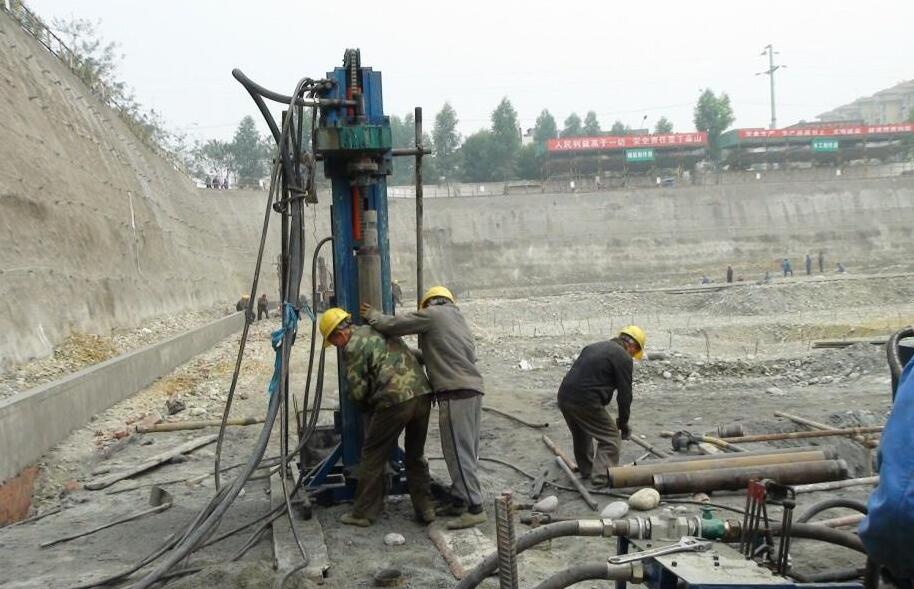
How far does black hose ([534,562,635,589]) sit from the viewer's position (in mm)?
2881

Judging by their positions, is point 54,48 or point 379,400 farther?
point 54,48

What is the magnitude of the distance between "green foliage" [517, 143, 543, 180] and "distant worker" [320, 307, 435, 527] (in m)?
63.6

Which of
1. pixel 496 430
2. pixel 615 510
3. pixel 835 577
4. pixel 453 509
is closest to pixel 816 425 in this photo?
pixel 496 430

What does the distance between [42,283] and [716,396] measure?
11.8 metres

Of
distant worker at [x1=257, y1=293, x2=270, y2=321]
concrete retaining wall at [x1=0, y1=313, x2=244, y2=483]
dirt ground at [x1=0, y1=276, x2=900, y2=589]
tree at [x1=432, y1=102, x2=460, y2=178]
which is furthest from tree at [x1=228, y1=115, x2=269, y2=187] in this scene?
concrete retaining wall at [x1=0, y1=313, x2=244, y2=483]

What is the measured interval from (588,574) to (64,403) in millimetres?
7590

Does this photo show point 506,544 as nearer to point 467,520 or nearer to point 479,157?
point 467,520

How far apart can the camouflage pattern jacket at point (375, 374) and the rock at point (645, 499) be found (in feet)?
6.17

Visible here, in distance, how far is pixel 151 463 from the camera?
26.2 ft

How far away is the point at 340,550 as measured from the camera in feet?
17.4

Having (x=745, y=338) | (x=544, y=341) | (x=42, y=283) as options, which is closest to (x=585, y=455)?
(x=42, y=283)

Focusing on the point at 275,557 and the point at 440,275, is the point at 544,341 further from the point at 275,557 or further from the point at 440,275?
the point at 440,275

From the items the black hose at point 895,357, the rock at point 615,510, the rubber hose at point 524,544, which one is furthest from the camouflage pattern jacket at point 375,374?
the black hose at point 895,357

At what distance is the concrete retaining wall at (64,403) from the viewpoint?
707 cm
